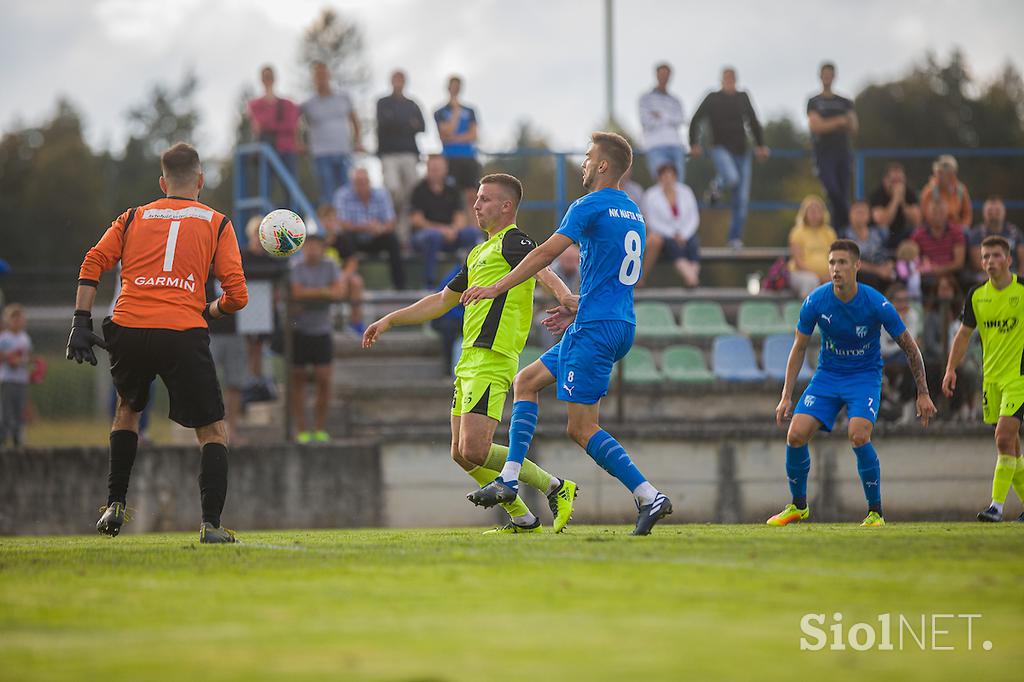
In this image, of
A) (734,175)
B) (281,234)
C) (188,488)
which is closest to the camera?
(281,234)

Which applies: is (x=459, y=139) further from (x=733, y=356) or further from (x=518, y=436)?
(x=518, y=436)

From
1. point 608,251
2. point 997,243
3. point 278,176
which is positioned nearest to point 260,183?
point 278,176

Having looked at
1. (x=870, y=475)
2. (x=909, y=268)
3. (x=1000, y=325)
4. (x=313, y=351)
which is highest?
(x=909, y=268)

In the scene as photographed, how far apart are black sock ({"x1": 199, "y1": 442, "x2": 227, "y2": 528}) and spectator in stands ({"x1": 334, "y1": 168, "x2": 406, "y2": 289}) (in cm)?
956

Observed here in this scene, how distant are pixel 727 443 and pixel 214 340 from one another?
220 inches

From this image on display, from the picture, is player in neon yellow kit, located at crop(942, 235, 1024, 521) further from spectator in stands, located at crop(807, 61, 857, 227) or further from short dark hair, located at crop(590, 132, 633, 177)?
spectator in stands, located at crop(807, 61, 857, 227)

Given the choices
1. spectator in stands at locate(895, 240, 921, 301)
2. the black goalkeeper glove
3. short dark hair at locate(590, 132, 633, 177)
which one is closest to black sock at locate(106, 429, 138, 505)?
the black goalkeeper glove

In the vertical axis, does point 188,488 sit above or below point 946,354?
below

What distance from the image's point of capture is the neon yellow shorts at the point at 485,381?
845cm

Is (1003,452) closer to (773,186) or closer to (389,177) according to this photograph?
(389,177)

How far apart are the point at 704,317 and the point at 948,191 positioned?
3477mm

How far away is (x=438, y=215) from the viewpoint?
58.9 feet

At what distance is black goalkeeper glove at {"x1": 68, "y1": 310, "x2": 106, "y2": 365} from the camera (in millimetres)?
8047

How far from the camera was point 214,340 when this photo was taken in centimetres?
1491
